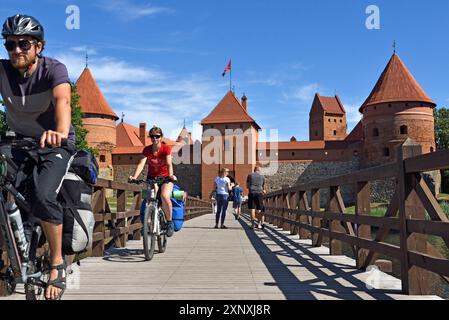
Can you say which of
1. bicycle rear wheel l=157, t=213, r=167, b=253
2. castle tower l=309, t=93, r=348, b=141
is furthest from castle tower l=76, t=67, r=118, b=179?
bicycle rear wheel l=157, t=213, r=167, b=253

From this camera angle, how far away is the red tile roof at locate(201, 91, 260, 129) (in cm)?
5478

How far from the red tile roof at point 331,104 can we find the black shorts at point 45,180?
78303 mm

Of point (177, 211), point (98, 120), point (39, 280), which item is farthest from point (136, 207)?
point (98, 120)

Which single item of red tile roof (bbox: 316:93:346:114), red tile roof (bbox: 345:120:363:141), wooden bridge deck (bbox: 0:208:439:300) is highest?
red tile roof (bbox: 316:93:346:114)

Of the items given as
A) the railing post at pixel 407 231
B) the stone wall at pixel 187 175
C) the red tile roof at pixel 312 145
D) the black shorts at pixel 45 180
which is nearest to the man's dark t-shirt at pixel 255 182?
the railing post at pixel 407 231

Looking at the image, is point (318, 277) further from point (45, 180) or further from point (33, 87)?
point (33, 87)

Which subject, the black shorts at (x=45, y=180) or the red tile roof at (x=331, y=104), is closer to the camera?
the black shorts at (x=45, y=180)

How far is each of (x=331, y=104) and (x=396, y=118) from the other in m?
31.9

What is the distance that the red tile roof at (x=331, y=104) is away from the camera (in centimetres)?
7922

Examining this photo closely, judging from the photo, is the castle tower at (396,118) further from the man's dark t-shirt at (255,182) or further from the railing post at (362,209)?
the railing post at (362,209)

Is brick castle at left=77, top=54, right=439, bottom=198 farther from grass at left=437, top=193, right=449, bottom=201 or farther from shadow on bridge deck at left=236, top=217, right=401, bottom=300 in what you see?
shadow on bridge deck at left=236, top=217, right=401, bottom=300

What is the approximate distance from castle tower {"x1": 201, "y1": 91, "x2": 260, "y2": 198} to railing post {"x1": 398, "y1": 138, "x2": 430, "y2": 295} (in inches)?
1973
